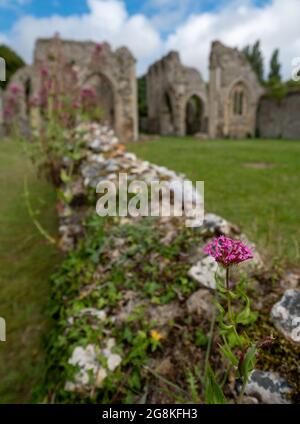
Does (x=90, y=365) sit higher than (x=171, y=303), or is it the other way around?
(x=171, y=303)

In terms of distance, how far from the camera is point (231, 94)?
20.4 meters

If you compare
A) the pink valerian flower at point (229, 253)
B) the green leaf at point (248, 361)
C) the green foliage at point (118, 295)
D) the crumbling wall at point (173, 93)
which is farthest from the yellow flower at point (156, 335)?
the crumbling wall at point (173, 93)

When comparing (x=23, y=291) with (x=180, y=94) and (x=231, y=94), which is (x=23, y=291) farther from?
(x=180, y=94)

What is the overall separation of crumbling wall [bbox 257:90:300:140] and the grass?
58.0 ft

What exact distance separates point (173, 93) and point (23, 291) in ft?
70.7

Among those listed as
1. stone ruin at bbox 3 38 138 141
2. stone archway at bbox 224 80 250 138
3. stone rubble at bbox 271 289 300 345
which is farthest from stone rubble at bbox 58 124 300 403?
stone archway at bbox 224 80 250 138

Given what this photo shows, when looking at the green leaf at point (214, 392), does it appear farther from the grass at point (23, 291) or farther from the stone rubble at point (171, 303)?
the grass at point (23, 291)

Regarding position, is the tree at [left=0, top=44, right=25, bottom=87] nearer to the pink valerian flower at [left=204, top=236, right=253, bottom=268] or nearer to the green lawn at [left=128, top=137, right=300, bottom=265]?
the green lawn at [left=128, top=137, right=300, bottom=265]

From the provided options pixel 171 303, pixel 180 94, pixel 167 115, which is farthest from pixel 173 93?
pixel 171 303

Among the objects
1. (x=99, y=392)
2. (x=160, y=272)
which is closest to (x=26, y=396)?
(x=99, y=392)

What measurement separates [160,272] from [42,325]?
118cm

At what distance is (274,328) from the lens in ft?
4.75

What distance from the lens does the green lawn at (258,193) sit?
2.99m
